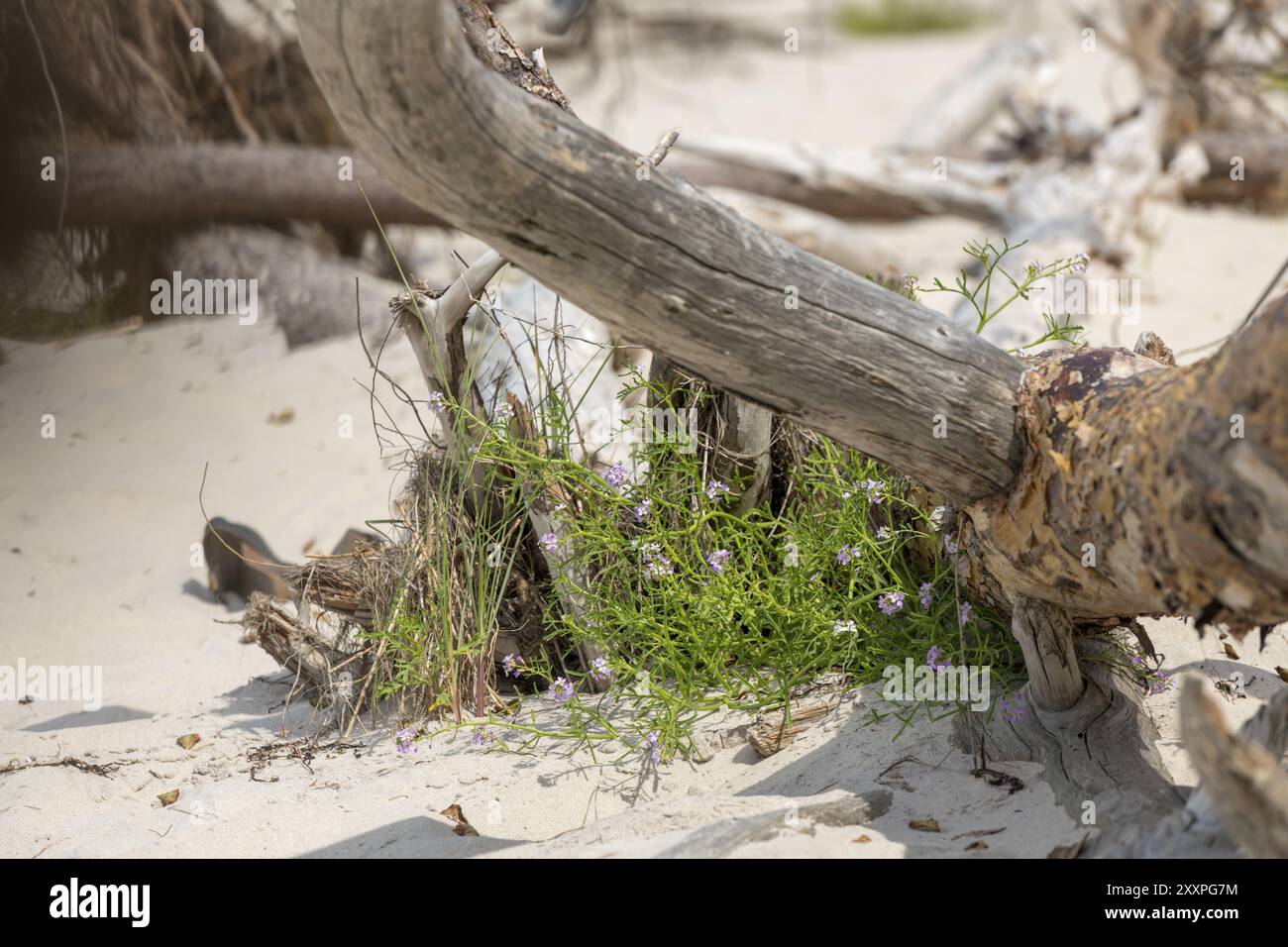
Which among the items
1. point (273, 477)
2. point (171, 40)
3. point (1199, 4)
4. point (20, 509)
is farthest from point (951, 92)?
point (20, 509)

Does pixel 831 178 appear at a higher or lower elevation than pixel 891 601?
higher

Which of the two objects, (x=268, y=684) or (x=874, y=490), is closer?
(x=874, y=490)

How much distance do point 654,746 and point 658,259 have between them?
119 centimetres

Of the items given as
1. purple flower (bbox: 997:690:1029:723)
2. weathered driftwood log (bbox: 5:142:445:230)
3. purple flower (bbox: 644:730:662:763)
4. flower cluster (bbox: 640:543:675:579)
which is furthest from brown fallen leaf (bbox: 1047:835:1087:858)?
weathered driftwood log (bbox: 5:142:445:230)

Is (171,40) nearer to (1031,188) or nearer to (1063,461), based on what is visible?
(1031,188)

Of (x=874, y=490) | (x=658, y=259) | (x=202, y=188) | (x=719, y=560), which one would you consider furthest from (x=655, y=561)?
(x=202, y=188)

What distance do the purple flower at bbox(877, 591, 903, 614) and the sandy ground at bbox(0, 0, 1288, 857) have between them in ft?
0.79

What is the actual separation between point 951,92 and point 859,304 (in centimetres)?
600

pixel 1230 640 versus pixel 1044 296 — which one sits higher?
pixel 1044 296

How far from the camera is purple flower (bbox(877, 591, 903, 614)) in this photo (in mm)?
2580

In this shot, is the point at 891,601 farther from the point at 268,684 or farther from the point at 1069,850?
the point at 268,684

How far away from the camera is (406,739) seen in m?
2.69

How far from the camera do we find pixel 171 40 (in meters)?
5.79
